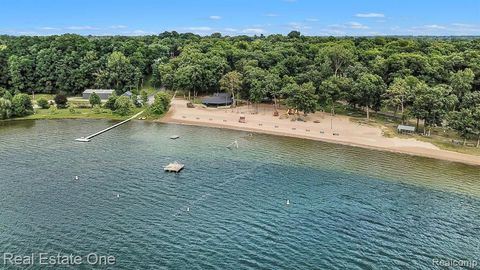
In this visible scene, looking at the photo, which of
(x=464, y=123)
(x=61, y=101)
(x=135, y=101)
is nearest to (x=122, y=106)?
(x=135, y=101)

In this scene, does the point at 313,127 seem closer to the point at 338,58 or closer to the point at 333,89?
the point at 333,89

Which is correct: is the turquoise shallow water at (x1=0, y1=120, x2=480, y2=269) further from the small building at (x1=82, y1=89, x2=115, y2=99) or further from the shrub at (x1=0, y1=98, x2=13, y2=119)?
the small building at (x1=82, y1=89, x2=115, y2=99)

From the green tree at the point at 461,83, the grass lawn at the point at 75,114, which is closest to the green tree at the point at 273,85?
the grass lawn at the point at 75,114

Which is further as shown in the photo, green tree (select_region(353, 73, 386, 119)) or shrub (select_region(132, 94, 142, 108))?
shrub (select_region(132, 94, 142, 108))

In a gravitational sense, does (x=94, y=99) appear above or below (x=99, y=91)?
below

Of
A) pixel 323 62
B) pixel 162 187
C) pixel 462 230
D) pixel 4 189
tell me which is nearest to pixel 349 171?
pixel 462 230

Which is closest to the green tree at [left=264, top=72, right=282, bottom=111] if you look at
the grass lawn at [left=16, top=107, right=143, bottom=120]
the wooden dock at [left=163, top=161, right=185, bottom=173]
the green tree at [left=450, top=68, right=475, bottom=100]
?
the grass lawn at [left=16, top=107, right=143, bottom=120]
